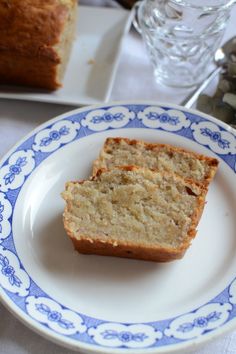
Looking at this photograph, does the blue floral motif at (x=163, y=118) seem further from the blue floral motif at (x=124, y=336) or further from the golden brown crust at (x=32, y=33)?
the blue floral motif at (x=124, y=336)

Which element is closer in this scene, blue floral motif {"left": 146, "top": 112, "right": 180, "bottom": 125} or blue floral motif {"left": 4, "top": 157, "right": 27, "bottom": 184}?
blue floral motif {"left": 4, "top": 157, "right": 27, "bottom": 184}

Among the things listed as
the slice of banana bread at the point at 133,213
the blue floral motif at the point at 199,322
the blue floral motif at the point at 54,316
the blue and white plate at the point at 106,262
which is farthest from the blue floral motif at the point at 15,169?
the blue floral motif at the point at 199,322

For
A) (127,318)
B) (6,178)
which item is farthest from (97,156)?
(127,318)

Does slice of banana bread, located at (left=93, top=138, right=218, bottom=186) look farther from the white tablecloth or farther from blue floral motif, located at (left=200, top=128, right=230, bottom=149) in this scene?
the white tablecloth

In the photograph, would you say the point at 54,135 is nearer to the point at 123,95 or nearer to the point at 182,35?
the point at 123,95

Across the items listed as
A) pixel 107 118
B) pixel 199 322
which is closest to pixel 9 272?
pixel 199 322

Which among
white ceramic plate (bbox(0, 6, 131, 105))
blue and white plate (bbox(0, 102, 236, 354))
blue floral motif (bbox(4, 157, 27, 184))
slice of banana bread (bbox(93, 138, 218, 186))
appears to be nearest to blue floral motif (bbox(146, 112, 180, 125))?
blue and white plate (bbox(0, 102, 236, 354))

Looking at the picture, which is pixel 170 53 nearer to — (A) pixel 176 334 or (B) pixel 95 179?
(B) pixel 95 179

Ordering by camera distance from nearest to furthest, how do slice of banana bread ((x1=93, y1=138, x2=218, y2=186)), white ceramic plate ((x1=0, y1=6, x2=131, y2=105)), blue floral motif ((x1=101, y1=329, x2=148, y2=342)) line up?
1. blue floral motif ((x1=101, y1=329, x2=148, y2=342))
2. slice of banana bread ((x1=93, y1=138, x2=218, y2=186))
3. white ceramic plate ((x1=0, y1=6, x2=131, y2=105))
